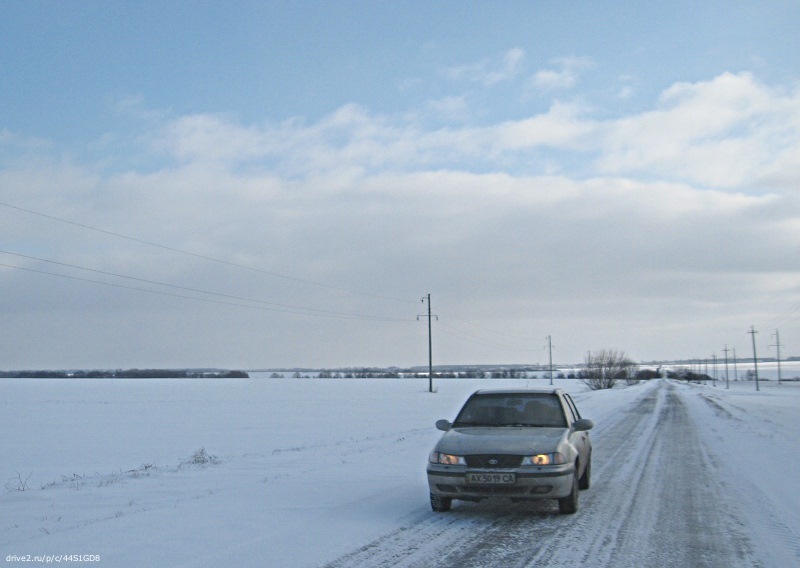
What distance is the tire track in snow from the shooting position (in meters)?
6.37

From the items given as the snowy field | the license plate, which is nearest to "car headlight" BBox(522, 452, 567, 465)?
the license plate

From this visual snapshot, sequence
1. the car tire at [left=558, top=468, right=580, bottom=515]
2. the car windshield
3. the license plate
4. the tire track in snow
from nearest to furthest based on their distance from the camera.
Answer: the tire track in snow < the license plate < the car tire at [left=558, top=468, right=580, bottom=515] < the car windshield

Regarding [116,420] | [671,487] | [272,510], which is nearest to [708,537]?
[671,487]

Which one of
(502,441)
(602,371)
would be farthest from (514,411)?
(602,371)

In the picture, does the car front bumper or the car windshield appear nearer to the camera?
the car front bumper

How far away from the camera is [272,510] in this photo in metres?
8.84

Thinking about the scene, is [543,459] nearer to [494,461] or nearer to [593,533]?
[494,461]

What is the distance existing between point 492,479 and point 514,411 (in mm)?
1782

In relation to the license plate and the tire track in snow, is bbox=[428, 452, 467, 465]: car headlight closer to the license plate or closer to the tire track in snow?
the license plate

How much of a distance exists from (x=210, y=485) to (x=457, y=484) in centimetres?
485

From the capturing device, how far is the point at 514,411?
379 inches

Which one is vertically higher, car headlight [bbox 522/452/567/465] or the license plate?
car headlight [bbox 522/452/567/465]

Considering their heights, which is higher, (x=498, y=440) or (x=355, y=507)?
(x=498, y=440)

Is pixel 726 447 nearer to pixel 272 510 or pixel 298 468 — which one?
pixel 298 468
